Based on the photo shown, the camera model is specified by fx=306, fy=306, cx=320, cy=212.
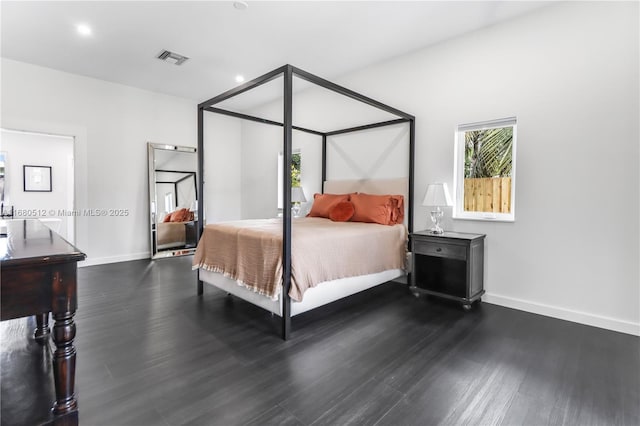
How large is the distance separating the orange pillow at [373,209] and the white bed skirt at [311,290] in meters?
0.64

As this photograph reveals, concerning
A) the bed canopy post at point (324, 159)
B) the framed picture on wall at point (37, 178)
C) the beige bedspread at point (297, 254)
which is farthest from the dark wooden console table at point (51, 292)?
the framed picture on wall at point (37, 178)

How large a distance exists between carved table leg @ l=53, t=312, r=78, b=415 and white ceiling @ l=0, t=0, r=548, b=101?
289 cm

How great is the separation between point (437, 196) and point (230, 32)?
292cm

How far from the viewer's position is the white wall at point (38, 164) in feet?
18.8

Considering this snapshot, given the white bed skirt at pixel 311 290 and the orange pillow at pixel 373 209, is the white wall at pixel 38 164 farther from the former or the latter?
the orange pillow at pixel 373 209

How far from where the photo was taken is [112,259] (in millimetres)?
5031

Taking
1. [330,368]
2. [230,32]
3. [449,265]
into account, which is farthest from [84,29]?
[449,265]

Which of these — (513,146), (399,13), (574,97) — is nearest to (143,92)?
(399,13)

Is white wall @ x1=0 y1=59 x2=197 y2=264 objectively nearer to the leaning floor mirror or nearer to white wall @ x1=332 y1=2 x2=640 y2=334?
the leaning floor mirror

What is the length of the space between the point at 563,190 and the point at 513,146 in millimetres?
639

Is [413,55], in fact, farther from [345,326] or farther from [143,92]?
[143,92]

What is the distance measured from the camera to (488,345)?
7.59 feet

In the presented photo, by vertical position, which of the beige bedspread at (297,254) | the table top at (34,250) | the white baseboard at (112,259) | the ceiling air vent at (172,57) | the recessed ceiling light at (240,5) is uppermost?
the ceiling air vent at (172,57)

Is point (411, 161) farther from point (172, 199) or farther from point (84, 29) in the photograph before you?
point (172, 199)
